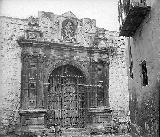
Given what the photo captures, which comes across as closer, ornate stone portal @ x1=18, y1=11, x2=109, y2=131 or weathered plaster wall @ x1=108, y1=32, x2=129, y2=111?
ornate stone portal @ x1=18, y1=11, x2=109, y2=131

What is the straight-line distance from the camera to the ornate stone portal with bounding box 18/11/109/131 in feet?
35.6

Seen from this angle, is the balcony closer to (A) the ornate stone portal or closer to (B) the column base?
(A) the ornate stone portal

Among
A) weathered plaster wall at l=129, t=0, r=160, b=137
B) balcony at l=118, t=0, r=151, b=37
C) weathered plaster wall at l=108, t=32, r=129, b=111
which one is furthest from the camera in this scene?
weathered plaster wall at l=108, t=32, r=129, b=111

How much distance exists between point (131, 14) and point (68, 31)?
6.18 meters

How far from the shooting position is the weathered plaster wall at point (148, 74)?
5523mm

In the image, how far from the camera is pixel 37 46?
1127 cm

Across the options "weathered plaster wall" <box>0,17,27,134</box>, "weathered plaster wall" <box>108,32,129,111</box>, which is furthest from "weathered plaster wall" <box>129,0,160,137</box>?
"weathered plaster wall" <box>0,17,27,134</box>

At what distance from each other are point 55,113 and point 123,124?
3565 mm

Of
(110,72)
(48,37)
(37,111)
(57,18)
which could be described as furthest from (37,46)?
(110,72)

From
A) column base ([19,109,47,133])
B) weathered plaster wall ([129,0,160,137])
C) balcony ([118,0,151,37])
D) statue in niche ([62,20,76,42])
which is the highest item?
statue in niche ([62,20,76,42])

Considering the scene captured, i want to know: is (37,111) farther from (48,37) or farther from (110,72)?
(110,72)

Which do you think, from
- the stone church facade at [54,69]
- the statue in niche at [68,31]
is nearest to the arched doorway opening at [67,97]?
the stone church facade at [54,69]

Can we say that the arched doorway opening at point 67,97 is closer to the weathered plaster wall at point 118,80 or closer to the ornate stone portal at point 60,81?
the ornate stone portal at point 60,81

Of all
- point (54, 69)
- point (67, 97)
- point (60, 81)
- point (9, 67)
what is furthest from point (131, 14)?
point (9, 67)
